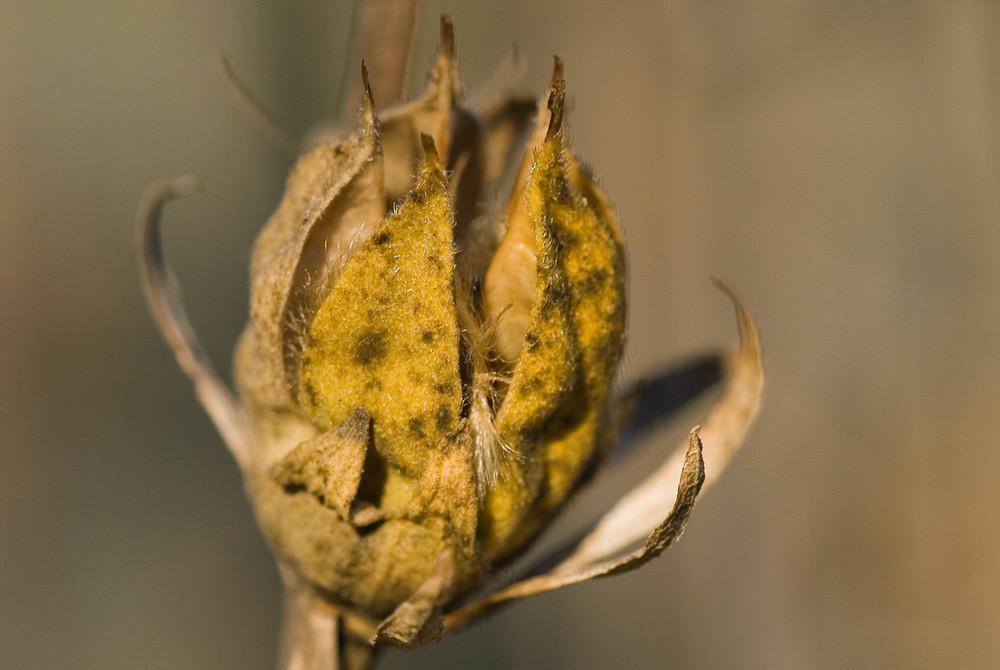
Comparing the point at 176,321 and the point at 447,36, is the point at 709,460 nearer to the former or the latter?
the point at 447,36

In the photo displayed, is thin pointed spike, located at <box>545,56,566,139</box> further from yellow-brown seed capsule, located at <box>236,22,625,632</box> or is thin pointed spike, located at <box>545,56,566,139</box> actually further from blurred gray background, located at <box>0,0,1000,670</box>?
blurred gray background, located at <box>0,0,1000,670</box>

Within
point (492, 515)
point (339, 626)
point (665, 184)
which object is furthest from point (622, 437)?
point (665, 184)

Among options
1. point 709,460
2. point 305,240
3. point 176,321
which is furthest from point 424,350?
point 176,321

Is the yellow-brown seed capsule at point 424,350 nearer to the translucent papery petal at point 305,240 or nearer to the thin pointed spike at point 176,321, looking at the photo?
the translucent papery petal at point 305,240

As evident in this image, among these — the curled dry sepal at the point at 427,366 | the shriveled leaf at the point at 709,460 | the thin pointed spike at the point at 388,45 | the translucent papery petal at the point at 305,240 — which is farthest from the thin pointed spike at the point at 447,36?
the shriveled leaf at the point at 709,460

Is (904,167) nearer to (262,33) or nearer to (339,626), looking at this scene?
(339,626)
